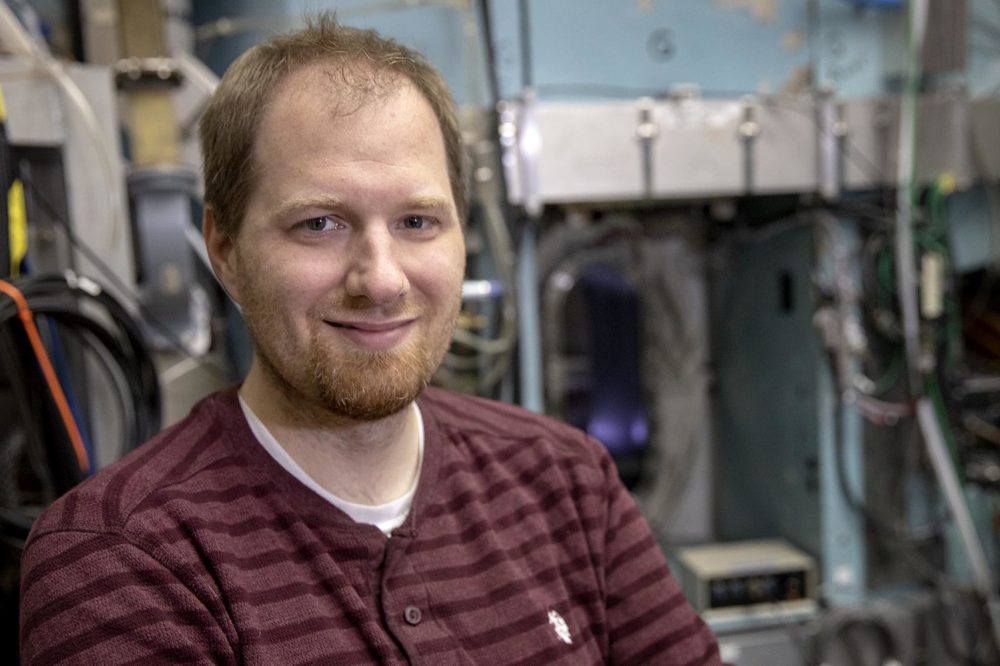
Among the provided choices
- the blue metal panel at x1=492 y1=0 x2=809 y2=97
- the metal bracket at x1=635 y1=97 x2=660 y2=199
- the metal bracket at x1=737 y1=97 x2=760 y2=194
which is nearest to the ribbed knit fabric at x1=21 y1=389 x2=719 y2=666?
the metal bracket at x1=635 y1=97 x2=660 y2=199

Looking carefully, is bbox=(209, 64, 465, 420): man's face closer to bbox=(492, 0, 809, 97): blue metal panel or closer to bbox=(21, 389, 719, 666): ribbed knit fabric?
bbox=(21, 389, 719, 666): ribbed knit fabric

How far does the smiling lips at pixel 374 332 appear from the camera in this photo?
875mm

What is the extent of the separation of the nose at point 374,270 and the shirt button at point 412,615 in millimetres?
368

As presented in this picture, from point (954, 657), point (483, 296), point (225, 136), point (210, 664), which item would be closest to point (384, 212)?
point (225, 136)

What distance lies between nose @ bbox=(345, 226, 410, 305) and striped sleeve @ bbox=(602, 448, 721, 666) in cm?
52

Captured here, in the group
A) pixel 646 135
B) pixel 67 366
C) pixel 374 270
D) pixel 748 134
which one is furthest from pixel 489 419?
pixel 748 134

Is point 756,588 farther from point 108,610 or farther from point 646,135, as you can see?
point 108,610

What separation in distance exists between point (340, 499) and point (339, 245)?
0.32 m

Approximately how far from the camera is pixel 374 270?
847 millimetres

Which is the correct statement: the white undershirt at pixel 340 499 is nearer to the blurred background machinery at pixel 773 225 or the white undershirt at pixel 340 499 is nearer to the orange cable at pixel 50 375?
the orange cable at pixel 50 375

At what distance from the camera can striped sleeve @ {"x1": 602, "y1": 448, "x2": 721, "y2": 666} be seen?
40.6 inches

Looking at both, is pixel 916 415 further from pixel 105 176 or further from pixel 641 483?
pixel 105 176

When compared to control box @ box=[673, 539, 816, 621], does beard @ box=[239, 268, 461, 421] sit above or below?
above

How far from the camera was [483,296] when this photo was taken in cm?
195
